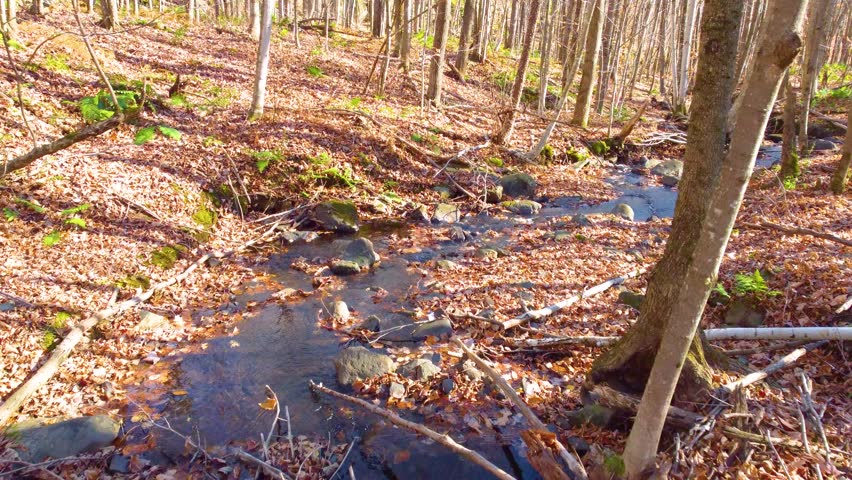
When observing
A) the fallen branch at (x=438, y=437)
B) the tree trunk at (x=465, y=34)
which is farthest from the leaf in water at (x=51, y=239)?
the tree trunk at (x=465, y=34)

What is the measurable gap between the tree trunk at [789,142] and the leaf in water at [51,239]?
45.9ft

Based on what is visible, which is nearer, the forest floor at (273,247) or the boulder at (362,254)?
the forest floor at (273,247)

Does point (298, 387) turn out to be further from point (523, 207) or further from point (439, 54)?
point (439, 54)

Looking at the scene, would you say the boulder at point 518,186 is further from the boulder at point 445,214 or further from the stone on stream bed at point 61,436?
the stone on stream bed at point 61,436

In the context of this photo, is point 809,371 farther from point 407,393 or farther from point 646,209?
→ point 646,209

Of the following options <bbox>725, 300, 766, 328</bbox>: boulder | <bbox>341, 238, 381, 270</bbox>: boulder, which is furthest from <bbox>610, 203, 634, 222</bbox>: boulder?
<bbox>341, 238, 381, 270</bbox>: boulder

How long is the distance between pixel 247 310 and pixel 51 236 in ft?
10.00

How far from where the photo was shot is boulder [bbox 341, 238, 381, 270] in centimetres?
920

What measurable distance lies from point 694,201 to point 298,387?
15.2ft

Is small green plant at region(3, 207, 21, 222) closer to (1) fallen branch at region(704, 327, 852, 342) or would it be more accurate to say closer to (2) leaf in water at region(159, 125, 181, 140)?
(2) leaf in water at region(159, 125, 181, 140)

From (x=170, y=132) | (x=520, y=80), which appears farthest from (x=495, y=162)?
(x=170, y=132)

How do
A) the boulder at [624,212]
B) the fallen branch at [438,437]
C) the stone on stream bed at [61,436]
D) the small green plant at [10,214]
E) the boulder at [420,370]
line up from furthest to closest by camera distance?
the boulder at [624,212]
the small green plant at [10,214]
the boulder at [420,370]
the stone on stream bed at [61,436]
the fallen branch at [438,437]

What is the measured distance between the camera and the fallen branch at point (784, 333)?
4.93 metres

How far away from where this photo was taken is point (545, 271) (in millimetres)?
8609
